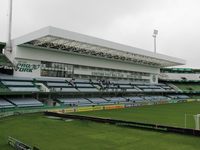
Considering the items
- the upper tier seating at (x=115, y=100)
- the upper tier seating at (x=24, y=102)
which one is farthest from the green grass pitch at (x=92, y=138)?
the upper tier seating at (x=115, y=100)

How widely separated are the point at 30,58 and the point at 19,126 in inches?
896

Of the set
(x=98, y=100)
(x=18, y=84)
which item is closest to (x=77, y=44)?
(x=18, y=84)

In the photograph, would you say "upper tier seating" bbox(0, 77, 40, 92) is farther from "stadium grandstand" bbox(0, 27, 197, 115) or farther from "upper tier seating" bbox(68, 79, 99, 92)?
"upper tier seating" bbox(68, 79, 99, 92)

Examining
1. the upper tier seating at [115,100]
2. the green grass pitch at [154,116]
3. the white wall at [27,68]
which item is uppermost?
the white wall at [27,68]

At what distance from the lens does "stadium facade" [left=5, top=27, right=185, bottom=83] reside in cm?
4466

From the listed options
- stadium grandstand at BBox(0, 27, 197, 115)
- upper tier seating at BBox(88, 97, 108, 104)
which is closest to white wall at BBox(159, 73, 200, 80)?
stadium grandstand at BBox(0, 27, 197, 115)

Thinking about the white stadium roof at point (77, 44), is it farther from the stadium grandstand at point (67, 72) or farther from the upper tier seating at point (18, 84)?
the upper tier seating at point (18, 84)

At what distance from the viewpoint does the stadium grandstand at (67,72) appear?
4372 centimetres

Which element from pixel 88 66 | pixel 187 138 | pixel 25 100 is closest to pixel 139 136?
pixel 187 138

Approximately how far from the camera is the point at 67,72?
56.4 m

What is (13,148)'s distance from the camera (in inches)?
669

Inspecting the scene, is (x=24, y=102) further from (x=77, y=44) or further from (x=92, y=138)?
(x=92, y=138)

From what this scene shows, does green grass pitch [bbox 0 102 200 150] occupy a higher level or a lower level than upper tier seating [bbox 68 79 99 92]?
lower

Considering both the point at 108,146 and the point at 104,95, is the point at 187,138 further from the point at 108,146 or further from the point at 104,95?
the point at 104,95
